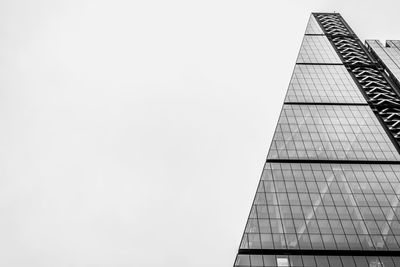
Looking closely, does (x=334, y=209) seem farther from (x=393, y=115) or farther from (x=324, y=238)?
(x=393, y=115)

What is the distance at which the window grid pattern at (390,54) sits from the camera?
264 ft

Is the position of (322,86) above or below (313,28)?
above

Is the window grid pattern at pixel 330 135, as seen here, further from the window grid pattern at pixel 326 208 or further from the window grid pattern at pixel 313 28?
the window grid pattern at pixel 313 28

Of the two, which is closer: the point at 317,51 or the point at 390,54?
the point at 317,51

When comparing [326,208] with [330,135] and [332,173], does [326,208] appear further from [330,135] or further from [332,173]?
[330,135]

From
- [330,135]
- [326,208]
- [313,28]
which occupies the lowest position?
[313,28]

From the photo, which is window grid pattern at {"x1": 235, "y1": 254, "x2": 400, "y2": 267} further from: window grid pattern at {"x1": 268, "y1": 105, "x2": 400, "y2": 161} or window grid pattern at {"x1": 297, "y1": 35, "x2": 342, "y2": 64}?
window grid pattern at {"x1": 297, "y1": 35, "x2": 342, "y2": 64}

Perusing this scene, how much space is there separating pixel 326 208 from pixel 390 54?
5405 centimetres

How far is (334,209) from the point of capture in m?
47.8

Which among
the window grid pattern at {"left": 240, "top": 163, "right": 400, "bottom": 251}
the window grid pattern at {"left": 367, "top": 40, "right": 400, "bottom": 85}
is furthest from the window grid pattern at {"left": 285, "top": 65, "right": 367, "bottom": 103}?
the window grid pattern at {"left": 240, "top": 163, "right": 400, "bottom": 251}

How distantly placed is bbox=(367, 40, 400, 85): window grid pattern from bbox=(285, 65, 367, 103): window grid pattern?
10.6 meters

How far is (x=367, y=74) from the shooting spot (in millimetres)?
82125

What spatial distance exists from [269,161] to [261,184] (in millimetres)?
5467

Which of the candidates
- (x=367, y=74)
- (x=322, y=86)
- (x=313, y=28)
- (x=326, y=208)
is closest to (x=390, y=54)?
(x=367, y=74)
